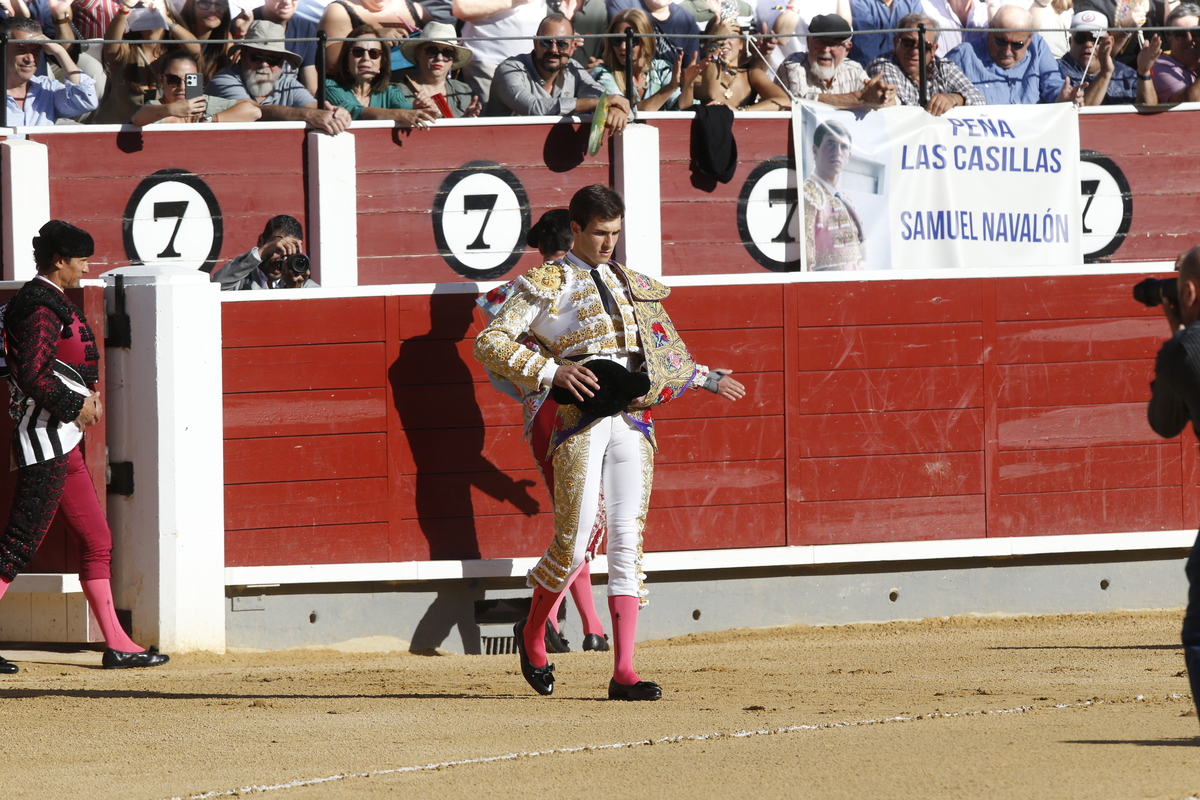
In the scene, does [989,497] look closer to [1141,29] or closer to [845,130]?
[845,130]

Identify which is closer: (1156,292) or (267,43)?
(1156,292)

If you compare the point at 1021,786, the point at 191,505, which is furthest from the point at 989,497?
the point at 1021,786

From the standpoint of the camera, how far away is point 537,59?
7812mm

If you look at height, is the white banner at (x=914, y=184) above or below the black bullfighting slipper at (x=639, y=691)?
above

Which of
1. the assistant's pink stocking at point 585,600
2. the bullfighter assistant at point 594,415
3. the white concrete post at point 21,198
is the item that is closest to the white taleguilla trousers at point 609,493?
the bullfighter assistant at point 594,415

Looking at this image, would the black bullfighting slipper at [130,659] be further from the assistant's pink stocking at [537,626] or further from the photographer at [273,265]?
the assistant's pink stocking at [537,626]

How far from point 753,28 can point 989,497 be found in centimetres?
305

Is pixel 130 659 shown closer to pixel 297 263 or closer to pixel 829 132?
pixel 297 263

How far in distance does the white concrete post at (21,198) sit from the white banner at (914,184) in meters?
3.59

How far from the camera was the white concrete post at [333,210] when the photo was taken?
302 inches

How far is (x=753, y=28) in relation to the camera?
8555mm

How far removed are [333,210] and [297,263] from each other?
145cm

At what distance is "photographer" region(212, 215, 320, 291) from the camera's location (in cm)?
635

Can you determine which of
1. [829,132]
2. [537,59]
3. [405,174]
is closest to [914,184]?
[829,132]
